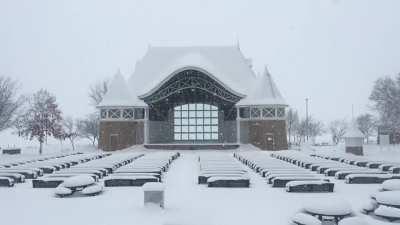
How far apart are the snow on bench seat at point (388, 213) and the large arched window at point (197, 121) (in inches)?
1613

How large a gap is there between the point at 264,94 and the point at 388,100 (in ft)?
75.9

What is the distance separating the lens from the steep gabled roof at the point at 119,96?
4850cm

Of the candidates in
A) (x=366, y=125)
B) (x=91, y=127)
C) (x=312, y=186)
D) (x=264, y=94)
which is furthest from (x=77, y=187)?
(x=366, y=125)

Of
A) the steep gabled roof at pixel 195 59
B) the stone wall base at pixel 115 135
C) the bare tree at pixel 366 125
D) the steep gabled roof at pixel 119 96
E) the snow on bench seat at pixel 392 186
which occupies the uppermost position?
the steep gabled roof at pixel 195 59

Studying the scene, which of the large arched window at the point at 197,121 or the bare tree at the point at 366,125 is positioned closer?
the large arched window at the point at 197,121

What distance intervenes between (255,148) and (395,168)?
76.3 feet

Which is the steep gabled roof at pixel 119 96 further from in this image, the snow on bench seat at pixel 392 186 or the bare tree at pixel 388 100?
the snow on bench seat at pixel 392 186

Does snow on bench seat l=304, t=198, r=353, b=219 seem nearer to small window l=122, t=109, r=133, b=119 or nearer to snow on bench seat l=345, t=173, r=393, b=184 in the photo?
snow on bench seat l=345, t=173, r=393, b=184

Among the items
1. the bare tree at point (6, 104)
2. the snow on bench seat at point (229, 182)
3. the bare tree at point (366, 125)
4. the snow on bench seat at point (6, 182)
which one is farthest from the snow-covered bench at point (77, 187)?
the bare tree at point (366, 125)

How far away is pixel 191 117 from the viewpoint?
53.4 meters

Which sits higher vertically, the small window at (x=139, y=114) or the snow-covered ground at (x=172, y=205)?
the small window at (x=139, y=114)

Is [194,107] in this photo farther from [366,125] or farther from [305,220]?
[366,125]

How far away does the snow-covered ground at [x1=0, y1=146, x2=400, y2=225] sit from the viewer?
12.4m

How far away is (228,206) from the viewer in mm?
14352
